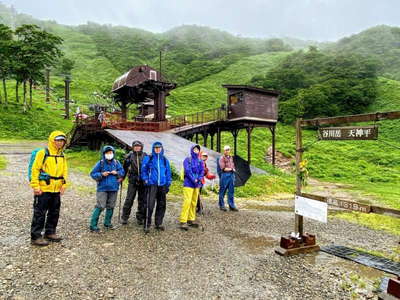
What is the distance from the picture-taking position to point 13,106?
33.6 meters

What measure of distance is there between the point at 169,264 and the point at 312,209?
302 centimetres

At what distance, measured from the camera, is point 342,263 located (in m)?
5.63

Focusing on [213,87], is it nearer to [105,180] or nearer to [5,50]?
Result: [5,50]

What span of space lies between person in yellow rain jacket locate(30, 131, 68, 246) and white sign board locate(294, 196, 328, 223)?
4854mm

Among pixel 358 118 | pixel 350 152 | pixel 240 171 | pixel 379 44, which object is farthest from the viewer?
pixel 379 44

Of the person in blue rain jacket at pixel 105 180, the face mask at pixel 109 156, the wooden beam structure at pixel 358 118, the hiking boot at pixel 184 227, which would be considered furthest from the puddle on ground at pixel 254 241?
the face mask at pixel 109 156

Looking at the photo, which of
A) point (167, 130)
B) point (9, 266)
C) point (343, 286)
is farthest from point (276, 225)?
point (167, 130)

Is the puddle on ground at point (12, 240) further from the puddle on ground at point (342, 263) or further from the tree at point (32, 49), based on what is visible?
the tree at point (32, 49)

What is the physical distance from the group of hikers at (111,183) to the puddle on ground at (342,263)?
9.41 feet

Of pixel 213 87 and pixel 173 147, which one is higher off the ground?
pixel 213 87

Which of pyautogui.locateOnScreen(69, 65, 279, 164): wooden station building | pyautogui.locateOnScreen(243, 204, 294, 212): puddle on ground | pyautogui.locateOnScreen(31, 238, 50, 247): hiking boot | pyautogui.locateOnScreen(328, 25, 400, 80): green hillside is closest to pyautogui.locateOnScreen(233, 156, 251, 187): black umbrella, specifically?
pyautogui.locateOnScreen(243, 204, 294, 212): puddle on ground

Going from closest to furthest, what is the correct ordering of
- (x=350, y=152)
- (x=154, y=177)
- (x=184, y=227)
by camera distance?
(x=154, y=177) → (x=184, y=227) → (x=350, y=152)

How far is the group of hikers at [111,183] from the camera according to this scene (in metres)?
5.42

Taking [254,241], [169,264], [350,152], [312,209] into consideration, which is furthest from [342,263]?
[350,152]
